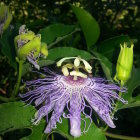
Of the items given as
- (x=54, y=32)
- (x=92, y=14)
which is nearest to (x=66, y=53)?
(x=54, y=32)

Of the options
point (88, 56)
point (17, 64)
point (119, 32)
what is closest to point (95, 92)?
point (88, 56)

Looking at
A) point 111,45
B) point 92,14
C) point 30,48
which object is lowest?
point 92,14

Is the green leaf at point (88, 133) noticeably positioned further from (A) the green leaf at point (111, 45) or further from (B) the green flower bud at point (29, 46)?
(A) the green leaf at point (111, 45)

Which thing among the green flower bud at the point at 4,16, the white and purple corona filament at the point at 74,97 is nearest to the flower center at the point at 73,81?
the white and purple corona filament at the point at 74,97

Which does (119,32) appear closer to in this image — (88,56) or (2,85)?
(2,85)

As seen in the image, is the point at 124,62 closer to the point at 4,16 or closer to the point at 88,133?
the point at 88,133
